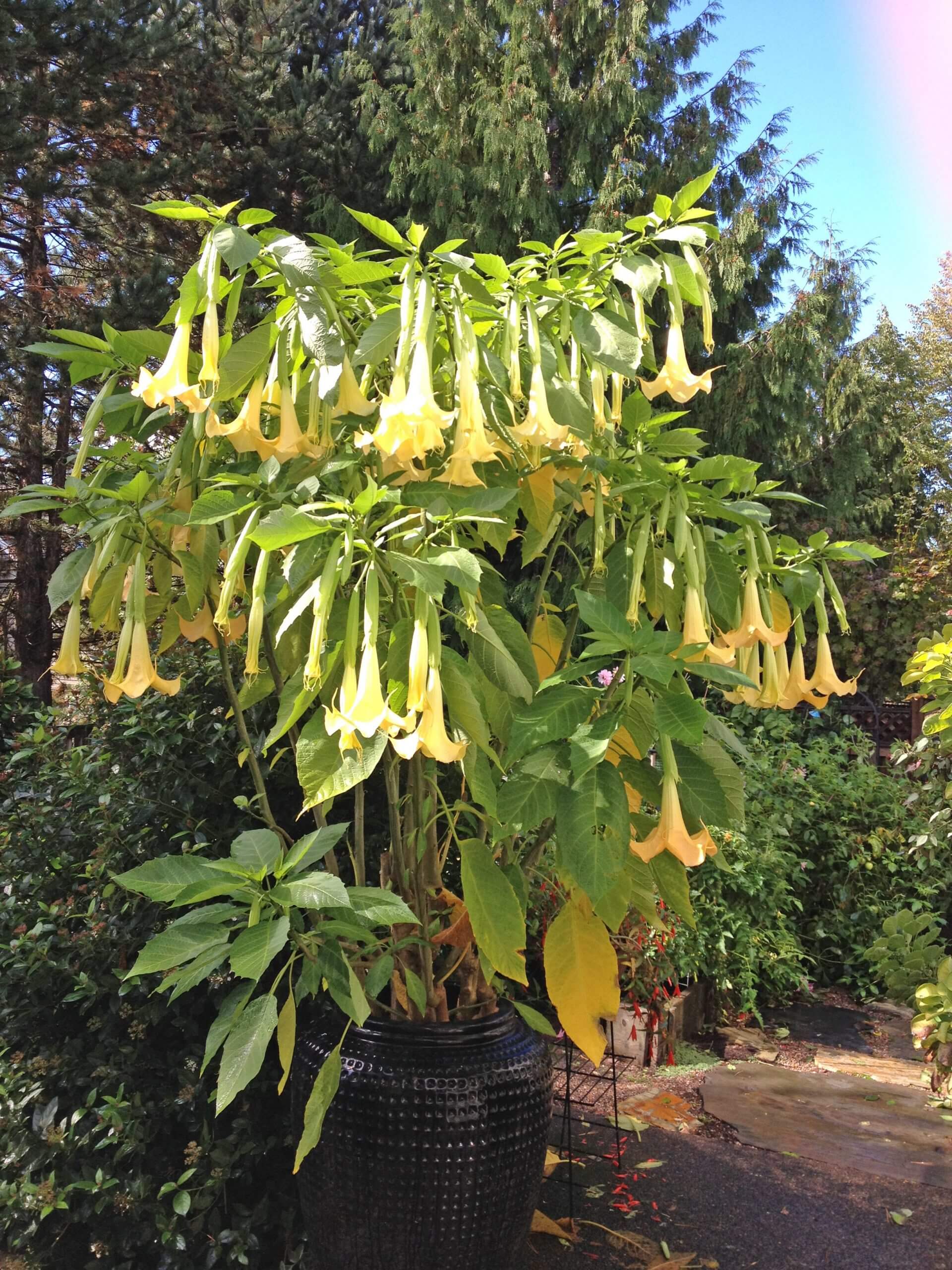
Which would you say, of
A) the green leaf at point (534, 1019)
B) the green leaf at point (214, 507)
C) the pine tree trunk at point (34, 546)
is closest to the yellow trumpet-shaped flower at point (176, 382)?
the green leaf at point (214, 507)

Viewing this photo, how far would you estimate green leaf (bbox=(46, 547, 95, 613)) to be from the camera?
4.43 feet

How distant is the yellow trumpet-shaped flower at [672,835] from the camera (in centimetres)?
120

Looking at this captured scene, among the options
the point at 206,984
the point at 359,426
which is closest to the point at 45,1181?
the point at 206,984

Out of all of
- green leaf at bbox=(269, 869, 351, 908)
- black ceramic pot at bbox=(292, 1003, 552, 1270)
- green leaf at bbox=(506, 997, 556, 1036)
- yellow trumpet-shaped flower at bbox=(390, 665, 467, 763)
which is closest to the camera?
yellow trumpet-shaped flower at bbox=(390, 665, 467, 763)

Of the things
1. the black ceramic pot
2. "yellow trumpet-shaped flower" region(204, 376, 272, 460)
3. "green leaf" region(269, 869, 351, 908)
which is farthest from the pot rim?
"yellow trumpet-shaped flower" region(204, 376, 272, 460)

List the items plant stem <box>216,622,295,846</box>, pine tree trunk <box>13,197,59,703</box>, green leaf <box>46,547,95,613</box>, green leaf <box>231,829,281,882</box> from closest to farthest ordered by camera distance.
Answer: green leaf <box>231,829,281,882</box>, green leaf <box>46,547,95,613</box>, plant stem <box>216,622,295,846</box>, pine tree trunk <box>13,197,59,703</box>

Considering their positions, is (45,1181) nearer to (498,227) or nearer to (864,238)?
(498,227)

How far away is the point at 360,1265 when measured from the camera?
1489 millimetres

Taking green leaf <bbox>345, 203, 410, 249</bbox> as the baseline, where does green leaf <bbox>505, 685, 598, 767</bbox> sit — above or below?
below

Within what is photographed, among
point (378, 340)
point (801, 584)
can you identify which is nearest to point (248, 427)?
point (378, 340)

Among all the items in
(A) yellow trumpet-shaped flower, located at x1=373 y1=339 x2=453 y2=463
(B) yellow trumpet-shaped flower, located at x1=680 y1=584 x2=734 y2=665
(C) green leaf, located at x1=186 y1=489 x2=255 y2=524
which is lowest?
(B) yellow trumpet-shaped flower, located at x1=680 y1=584 x2=734 y2=665

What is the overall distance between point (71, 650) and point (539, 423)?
2.46 feet

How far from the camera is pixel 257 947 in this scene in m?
1.14

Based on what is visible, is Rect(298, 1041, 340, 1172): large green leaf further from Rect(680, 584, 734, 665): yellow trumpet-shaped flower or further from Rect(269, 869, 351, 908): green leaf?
Rect(680, 584, 734, 665): yellow trumpet-shaped flower
